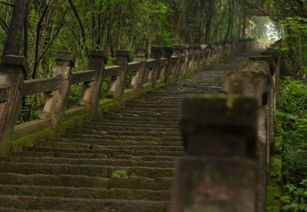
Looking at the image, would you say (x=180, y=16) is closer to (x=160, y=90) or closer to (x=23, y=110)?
(x=160, y=90)

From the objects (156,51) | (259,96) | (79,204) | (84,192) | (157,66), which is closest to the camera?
(259,96)

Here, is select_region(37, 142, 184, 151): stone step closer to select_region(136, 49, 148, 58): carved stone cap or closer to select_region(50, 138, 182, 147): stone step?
select_region(50, 138, 182, 147): stone step

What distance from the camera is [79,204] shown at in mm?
5016

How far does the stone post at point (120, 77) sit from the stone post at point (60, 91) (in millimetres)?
2778

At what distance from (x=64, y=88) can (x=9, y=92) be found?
174 cm

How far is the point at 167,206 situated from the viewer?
4887 millimetres

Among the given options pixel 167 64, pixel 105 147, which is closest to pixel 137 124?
pixel 105 147

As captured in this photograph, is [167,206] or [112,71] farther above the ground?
[112,71]

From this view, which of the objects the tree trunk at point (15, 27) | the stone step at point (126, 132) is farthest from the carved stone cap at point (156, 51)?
the tree trunk at point (15, 27)

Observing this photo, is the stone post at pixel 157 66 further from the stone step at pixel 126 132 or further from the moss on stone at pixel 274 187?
the moss on stone at pixel 274 187

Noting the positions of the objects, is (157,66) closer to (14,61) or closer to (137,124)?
(137,124)

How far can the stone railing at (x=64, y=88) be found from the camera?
6922mm

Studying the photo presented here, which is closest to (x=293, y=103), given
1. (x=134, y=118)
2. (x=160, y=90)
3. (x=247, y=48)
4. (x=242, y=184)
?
(x=134, y=118)

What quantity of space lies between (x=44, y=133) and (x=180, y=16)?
1746 cm
